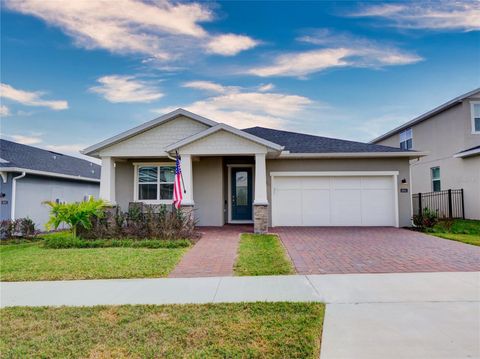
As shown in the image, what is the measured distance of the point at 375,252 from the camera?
7.96 meters

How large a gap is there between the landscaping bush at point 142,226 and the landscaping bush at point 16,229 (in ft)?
10.1

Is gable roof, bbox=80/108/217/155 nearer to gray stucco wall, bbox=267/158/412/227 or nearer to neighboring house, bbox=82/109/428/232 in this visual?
neighboring house, bbox=82/109/428/232

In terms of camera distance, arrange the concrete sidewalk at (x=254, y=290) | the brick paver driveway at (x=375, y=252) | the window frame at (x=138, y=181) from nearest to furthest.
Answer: the concrete sidewalk at (x=254, y=290), the brick paver driveway at (x=375, y=252), the window frame at (x=138, y=181)

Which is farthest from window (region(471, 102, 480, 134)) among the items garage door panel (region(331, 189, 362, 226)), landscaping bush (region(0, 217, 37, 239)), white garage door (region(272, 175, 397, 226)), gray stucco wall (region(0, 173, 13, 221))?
gray stucco wall (region(0, 173, 13, 221))

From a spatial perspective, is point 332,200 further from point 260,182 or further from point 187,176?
point 187,176

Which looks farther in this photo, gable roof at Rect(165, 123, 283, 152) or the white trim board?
the white trim board

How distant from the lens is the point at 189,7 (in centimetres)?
1032

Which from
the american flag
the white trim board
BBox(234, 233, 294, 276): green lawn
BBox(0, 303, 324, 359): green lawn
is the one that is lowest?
BBox(0, 303, 324, 359): green lawn

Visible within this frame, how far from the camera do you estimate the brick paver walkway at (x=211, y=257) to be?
6373mm

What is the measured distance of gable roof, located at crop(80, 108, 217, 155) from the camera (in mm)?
12547

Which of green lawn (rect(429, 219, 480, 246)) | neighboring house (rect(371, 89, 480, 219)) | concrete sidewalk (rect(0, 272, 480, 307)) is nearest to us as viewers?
concrete sidewalk (rect(0, 272, 480, 307))

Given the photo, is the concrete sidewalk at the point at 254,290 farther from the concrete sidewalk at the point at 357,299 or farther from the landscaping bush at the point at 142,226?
the landscaping bush at the point at 142,226

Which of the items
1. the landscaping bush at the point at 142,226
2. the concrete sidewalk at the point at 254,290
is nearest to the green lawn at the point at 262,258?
the concrete sidewalk at the point at 254,290

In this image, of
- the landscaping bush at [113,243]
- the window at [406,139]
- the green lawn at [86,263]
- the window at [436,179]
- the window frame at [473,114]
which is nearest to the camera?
the green lawn at [86,263]
